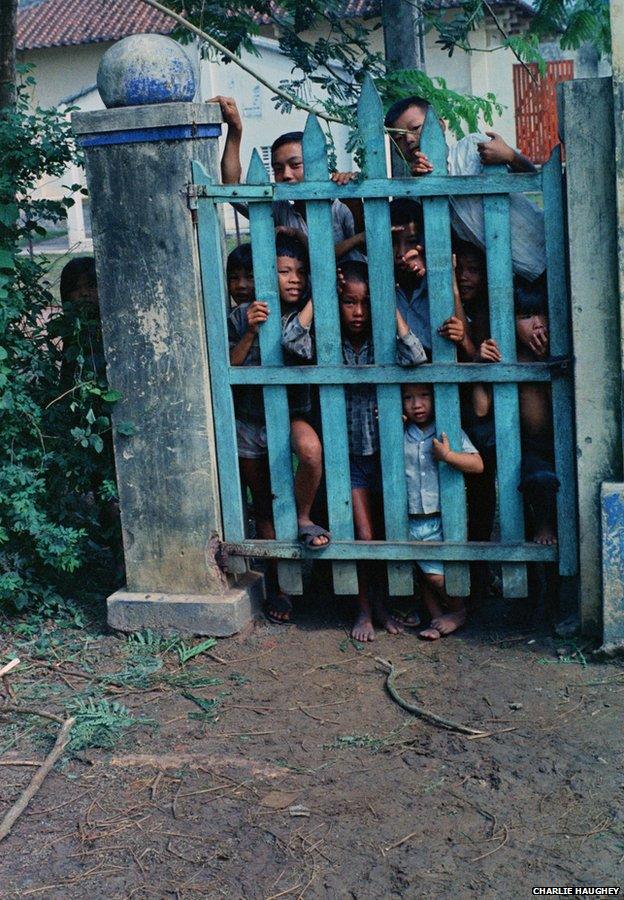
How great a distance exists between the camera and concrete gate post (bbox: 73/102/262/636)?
452 centimetres

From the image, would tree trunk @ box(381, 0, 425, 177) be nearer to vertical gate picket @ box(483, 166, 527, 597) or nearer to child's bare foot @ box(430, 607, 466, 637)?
vertical gate picket @ box(483, 166, 527, 597)

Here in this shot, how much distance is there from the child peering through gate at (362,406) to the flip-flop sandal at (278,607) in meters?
0.33

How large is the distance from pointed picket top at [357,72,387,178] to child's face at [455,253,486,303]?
0.47 m

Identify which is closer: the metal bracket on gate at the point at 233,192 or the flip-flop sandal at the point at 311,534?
the metal bracket on gate at the point at 233,192

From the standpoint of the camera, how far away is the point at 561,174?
13.7 feet

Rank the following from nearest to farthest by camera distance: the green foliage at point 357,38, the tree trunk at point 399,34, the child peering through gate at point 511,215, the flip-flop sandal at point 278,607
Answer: the child peering through gate at point 511,215, the flip-flop sandal at point 278,607, the green foliage at point 357,38, the tree trunk at point 399,34

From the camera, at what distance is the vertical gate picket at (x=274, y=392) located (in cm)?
448

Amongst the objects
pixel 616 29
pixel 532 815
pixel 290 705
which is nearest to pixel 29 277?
pixel 290 705

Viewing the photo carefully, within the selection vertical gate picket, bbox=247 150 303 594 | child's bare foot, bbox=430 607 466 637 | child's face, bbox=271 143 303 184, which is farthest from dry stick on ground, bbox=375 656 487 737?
child's face, bbox=271 143 303 184

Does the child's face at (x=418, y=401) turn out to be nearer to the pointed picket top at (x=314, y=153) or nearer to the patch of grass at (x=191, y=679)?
the pointed picket top at (x=314, y=153)

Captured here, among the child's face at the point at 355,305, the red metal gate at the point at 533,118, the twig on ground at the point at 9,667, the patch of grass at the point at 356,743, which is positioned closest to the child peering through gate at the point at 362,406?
the child's face at the point at 355,305

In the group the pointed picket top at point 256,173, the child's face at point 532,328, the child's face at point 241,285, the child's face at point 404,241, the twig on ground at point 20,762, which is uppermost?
the pointed picket top at point 256,173

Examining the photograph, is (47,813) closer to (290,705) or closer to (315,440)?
(290,705)

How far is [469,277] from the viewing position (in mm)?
4453
